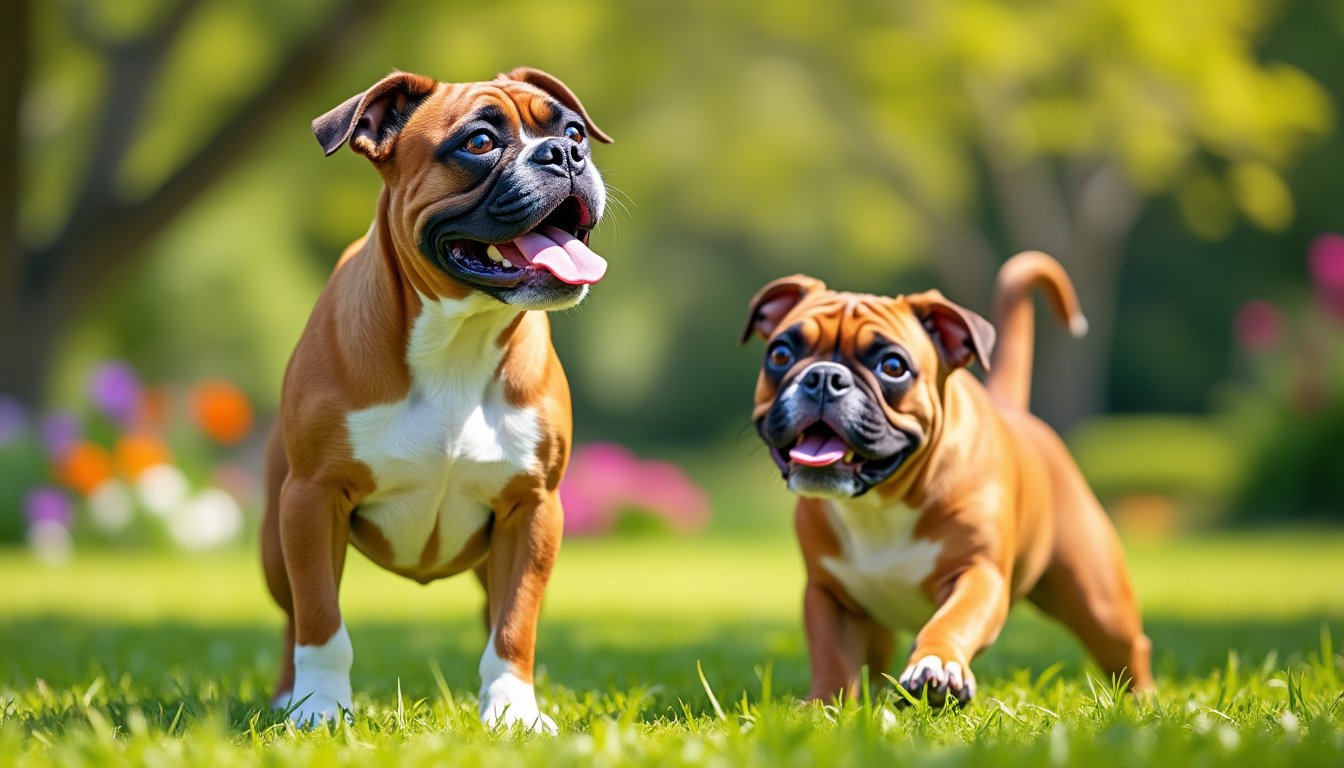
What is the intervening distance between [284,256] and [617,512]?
7629 millimetres

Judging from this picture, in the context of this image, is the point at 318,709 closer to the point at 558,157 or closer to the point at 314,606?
the point at 314,606

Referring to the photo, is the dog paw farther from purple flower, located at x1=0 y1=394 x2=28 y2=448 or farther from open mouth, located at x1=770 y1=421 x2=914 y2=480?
purple flower, located at x1=0 y1=394 x2=28 y2=448

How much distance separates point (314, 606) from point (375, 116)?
1.28 meters

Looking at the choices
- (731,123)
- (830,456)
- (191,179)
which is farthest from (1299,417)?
(830,456)

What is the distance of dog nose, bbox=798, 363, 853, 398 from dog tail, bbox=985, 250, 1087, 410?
1.15 meters

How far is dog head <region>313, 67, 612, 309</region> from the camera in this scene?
3738 millimetres

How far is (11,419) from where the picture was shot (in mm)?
12734

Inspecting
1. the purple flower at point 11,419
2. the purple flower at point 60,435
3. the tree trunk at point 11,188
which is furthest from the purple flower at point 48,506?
the tree trunk at point 11,188

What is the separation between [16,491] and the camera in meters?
12.2

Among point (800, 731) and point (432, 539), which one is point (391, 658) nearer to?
point (432, 539)

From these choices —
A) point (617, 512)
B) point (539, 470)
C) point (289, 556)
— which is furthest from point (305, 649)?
point (617, 512)

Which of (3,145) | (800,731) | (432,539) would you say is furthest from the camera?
(3,145)

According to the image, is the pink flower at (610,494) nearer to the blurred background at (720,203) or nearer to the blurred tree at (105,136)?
the blurred background at (720,203)

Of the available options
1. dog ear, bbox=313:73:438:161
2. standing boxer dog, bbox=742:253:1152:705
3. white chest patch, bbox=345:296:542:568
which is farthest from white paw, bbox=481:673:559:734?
dog ear, bbox=313:73:438:161
